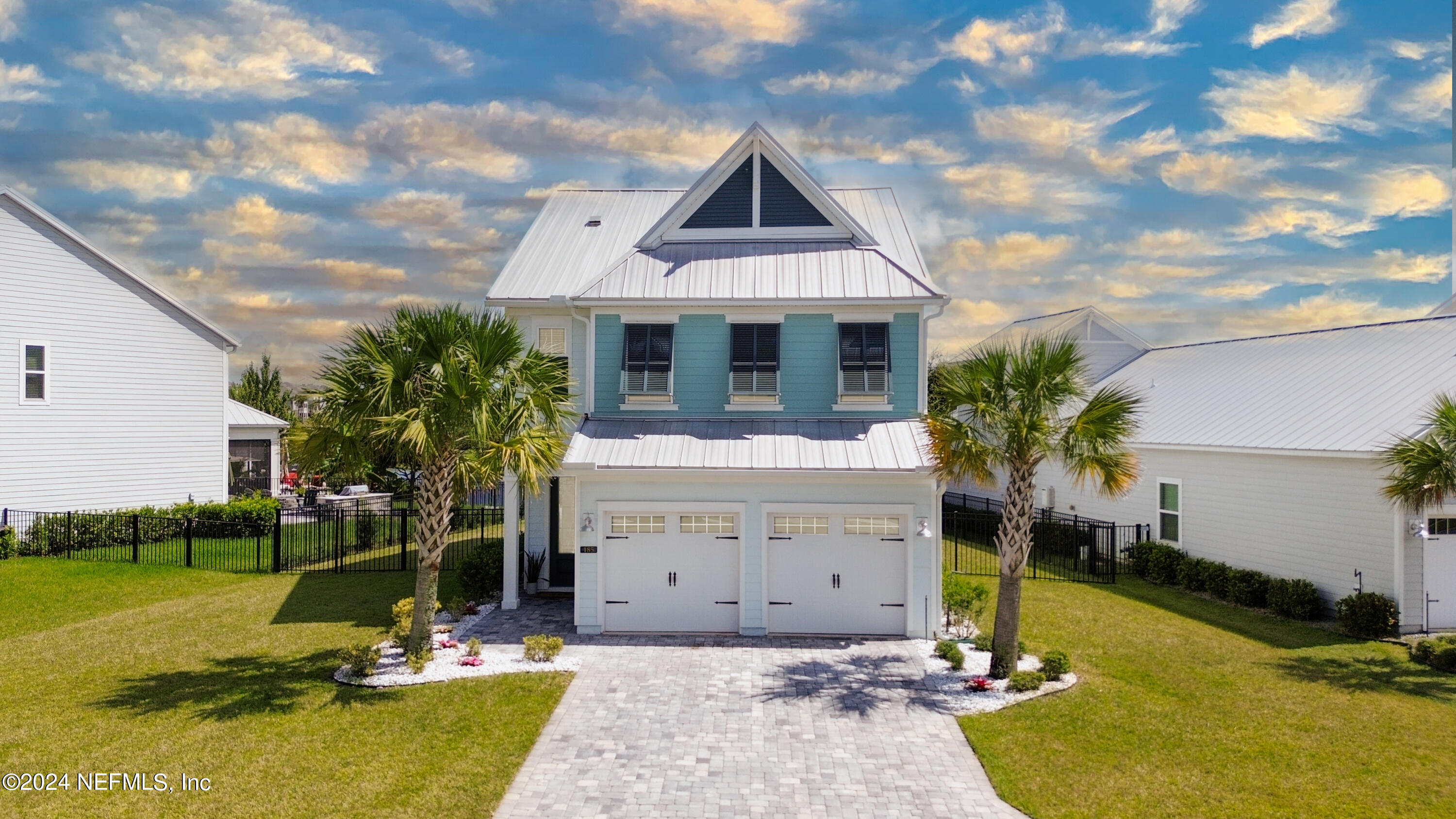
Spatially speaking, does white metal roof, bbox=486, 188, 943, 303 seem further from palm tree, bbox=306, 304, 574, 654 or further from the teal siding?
palm tree, bbox=306, 304, 574, 654

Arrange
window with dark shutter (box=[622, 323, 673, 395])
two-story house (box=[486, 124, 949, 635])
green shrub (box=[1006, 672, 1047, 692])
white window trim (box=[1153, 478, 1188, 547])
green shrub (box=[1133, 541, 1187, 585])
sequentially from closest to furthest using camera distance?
1. green shrub (box=[1006, 672, 1047, 692])
2. two-story house (box=[486, 124, 949, 635])
3. window with dark shutter (box=[622, 323, 673, 395])
4. green shrub (box=[1133, 541, 1187, 585])
5. white window trim (box=[1153, 478, 1188, 547])

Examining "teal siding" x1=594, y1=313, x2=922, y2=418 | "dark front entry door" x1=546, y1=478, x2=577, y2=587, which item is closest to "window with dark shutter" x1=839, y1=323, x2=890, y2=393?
"teal siding" x1=594, y1=313, x2=922, y2=418

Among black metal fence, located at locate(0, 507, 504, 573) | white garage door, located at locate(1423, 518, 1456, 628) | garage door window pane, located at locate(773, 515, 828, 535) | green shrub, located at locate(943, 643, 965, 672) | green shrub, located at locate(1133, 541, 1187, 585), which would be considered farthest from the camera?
black metal fence, located at locate(0, 507, 504, 573)

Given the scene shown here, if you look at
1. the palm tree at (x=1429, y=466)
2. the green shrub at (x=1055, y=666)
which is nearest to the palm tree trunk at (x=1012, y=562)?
the green shrub at (x=1055, y=666)

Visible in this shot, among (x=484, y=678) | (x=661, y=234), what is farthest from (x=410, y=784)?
(x=661, y=234)

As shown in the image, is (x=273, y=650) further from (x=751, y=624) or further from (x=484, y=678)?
(x=751, y=624)
